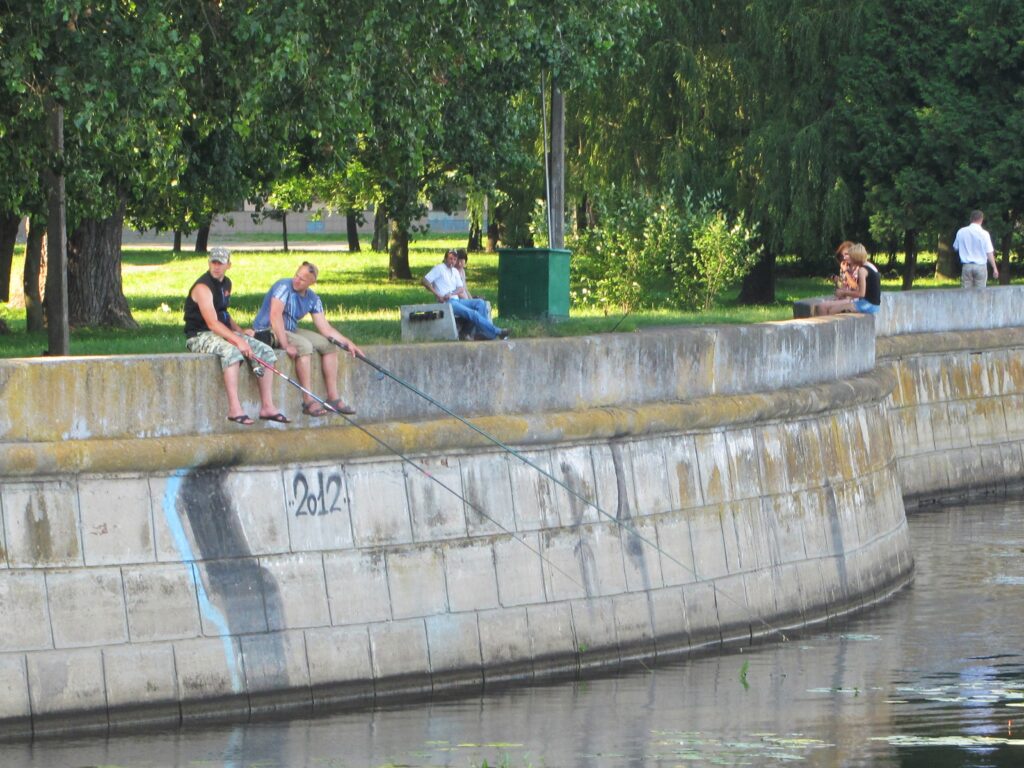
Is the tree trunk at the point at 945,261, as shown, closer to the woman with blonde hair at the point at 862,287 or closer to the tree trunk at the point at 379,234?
the tree trunk at the point at 379,234

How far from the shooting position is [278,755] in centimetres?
1119

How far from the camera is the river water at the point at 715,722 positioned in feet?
37.0

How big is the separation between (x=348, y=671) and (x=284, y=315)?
2332mm

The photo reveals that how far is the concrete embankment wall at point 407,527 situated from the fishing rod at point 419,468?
27mm

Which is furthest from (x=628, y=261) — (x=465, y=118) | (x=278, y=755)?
(x=278, y=755)

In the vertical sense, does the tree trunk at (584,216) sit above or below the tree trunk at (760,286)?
above

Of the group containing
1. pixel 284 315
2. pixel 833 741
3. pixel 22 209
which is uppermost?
pixel 22 209

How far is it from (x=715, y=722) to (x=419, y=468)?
8.40ft

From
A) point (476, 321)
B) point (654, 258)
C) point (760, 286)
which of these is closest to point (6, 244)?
point (654, 258)

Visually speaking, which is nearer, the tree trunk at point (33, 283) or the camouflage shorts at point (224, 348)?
the camouflage shorts at point (224, 348)

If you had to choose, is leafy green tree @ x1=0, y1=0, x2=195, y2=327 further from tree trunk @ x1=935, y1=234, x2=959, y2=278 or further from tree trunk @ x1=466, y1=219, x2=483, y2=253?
tree trunk @ x1=466, y1=219, x2=483, y2=253

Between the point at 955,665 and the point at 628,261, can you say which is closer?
the point at 955,665

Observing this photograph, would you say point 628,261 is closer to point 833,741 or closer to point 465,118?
point 465,118

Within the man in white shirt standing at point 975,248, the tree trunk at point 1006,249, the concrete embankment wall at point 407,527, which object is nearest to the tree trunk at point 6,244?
the concrete embankment wall at point 407,527
